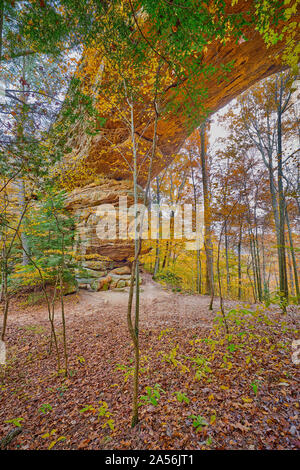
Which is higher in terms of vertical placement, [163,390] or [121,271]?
[121,271]

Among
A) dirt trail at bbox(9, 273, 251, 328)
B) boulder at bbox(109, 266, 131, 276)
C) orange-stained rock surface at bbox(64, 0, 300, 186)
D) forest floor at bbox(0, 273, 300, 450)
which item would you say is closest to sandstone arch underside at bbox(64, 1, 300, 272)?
orange-stained rock surface at bbox(64, 0, 300, 186)

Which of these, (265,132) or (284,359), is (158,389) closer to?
(284,359)

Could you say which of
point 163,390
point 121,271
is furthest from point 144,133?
point 163,390

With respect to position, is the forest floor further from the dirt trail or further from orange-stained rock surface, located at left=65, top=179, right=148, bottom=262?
A: orange-stained rock surface, located at left=65, top=179, right=148, bottom=262

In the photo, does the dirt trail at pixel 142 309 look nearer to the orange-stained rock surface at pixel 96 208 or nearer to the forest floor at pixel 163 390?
the forest floor at pixel 163 390

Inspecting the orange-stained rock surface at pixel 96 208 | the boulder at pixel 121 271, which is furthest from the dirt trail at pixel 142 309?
the orange-stained rock surface at pixel 96 208

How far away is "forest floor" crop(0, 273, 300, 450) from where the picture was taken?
6.51ft

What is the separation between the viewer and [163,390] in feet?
8.79

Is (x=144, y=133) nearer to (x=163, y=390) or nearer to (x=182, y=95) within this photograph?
(x=182, y=95)

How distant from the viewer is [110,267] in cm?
1162

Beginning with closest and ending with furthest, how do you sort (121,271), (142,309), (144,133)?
1. (142,309)
2. (144,133)
3. (121,271)

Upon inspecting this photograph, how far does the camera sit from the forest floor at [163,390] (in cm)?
199

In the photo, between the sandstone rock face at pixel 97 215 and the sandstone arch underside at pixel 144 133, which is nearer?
the sandstone arch underside at pixel 144 133
